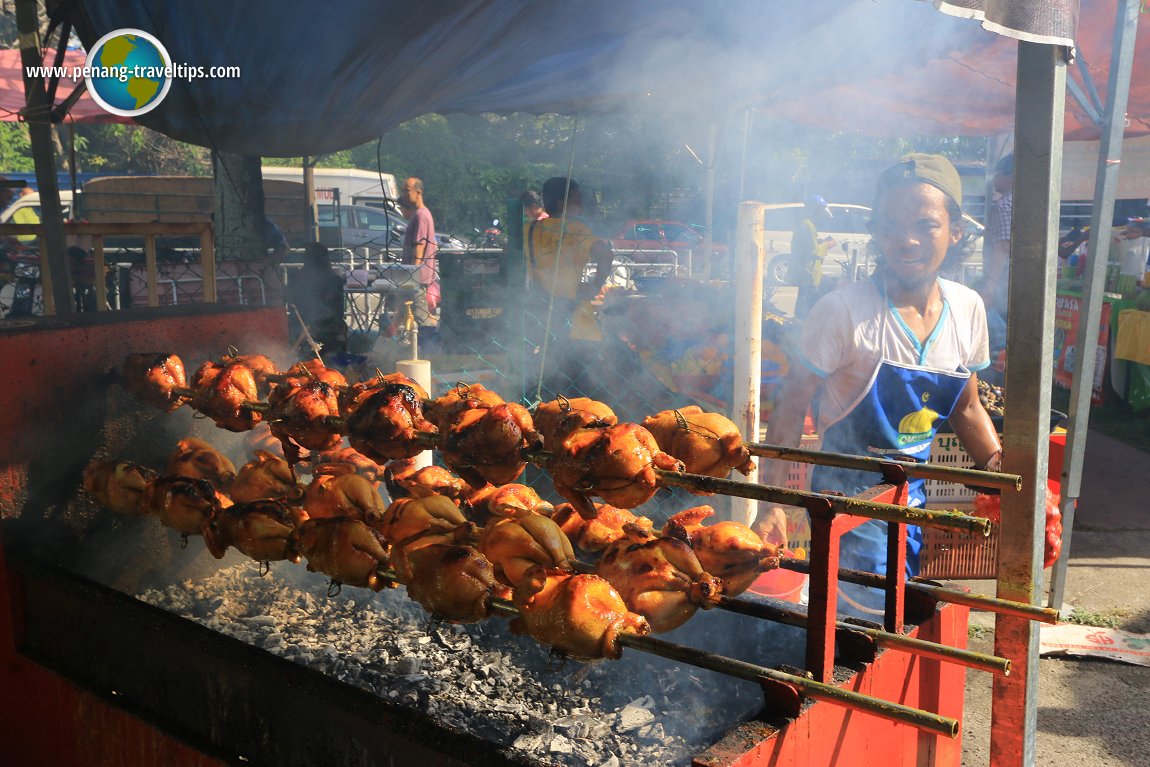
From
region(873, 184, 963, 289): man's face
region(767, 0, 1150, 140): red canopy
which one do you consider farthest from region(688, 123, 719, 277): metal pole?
region(873, 184, 963, 289): man's face

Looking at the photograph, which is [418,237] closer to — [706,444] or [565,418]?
[565,418]

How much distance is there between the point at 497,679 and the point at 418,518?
1.94 feet

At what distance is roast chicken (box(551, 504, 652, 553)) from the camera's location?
8.78 ft

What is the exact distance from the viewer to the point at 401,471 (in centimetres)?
334

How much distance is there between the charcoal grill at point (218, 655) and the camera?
5.53 ft

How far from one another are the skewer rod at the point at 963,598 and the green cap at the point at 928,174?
4.96 ft

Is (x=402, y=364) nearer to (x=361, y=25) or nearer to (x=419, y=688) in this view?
(x=361, y=25)

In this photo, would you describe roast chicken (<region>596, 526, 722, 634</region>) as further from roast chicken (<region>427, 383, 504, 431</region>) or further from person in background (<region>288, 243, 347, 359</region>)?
person in background (<region>288, 243, 347, 359</region>)

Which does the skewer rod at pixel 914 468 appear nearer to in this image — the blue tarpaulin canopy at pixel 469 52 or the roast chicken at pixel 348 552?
the roast chicken at pixel 348 552

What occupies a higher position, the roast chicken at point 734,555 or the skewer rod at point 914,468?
the skewer rod at point 914,468

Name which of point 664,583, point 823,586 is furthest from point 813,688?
point 664,583

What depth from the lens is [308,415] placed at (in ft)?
9.37

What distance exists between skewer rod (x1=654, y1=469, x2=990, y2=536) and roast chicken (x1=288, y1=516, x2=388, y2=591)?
102 centimetres

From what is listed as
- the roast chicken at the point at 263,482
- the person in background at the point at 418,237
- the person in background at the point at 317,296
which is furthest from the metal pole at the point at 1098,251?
the person in background at the point at 418,237
